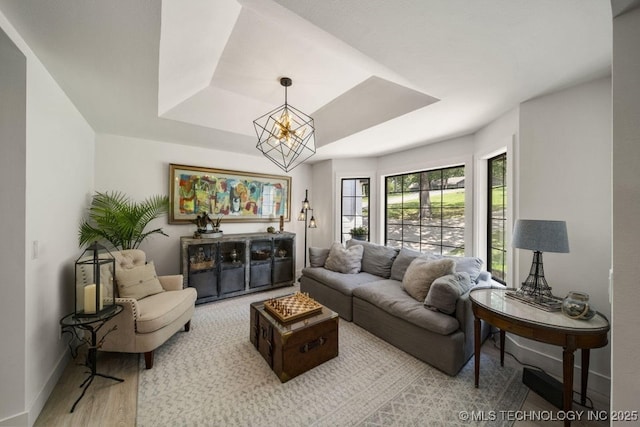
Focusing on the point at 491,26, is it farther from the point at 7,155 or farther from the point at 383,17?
the point at 7,155

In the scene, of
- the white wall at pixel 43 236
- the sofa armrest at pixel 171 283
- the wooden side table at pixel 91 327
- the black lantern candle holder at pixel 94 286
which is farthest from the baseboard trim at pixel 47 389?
the sofa armrest at pixel 171 283

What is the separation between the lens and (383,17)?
1235 millimetres

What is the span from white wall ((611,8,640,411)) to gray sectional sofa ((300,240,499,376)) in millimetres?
1037

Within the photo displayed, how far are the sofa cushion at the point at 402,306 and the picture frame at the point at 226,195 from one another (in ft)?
7.73

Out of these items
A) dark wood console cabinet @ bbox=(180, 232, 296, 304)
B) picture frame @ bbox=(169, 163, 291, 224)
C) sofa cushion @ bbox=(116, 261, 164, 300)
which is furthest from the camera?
picture frame @ bbox=(169, 163, 291, 224)

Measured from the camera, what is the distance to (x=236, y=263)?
3.66 m

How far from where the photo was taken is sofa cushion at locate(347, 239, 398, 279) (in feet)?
10.9

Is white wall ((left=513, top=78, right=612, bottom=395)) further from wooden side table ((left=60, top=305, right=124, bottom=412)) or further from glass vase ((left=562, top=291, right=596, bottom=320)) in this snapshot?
wooden side table ((left=60, top=305, right=124, bottom=412))

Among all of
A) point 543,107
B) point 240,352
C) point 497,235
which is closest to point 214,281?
point 240,352

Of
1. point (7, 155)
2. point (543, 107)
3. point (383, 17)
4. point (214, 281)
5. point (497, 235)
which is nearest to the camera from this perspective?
point (383, 17)

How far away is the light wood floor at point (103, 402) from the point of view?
4.96 feet

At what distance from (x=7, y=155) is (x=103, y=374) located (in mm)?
1775

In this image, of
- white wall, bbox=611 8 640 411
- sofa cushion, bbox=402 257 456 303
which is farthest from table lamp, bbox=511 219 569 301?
white wall, bbox=611 8 640 411

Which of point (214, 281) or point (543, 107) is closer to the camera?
point (543, 107)
